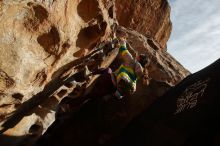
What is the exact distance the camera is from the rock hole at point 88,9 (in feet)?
26.3

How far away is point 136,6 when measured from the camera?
14789 mm

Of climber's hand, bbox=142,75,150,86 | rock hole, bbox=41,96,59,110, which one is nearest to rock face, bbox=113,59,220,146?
climber's hand, bbox=142,75,150,86

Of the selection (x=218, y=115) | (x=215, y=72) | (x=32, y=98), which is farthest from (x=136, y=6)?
A: (x=218, y=115)

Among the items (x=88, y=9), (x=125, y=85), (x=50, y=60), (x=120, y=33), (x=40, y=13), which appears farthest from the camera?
(x=120, y=33)

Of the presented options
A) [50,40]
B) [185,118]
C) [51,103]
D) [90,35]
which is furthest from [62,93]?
[185,118]

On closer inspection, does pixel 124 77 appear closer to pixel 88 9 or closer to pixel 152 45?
pixel 88 9

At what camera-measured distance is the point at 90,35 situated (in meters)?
8.61

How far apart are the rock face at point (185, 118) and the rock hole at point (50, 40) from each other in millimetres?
2811

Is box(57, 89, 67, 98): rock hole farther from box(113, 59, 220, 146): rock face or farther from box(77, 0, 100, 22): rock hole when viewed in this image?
box(113, 59, 220, 146): rock face

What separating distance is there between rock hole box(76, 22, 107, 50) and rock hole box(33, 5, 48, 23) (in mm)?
1995

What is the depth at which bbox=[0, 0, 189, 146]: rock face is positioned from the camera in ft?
19.5

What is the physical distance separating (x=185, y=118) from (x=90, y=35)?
4.57 metres

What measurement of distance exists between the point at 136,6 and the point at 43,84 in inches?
351

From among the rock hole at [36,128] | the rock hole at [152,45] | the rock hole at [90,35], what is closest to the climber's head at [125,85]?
the rock hole at [90,35]
